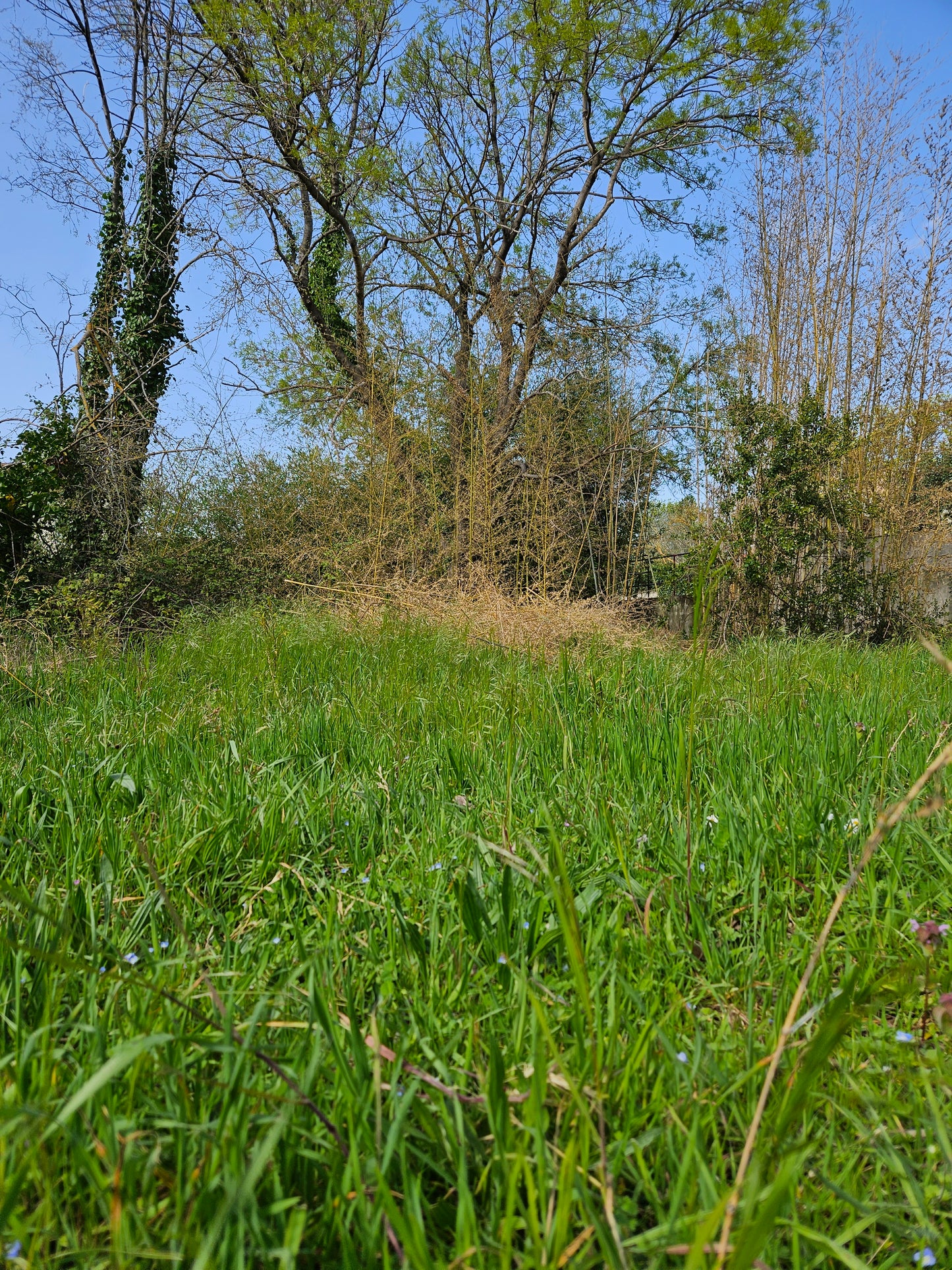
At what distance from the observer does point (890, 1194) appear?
34.7 inches

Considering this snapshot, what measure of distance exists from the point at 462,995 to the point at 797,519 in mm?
7932

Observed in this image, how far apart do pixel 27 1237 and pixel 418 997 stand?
1.76 feet

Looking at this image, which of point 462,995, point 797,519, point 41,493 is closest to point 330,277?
point 41,493

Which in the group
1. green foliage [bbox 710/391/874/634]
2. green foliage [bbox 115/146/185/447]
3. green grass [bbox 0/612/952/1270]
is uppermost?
green foliage [bbox 115/146/185/447]

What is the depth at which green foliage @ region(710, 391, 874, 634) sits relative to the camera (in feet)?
25.8

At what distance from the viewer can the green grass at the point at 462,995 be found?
2.43ft


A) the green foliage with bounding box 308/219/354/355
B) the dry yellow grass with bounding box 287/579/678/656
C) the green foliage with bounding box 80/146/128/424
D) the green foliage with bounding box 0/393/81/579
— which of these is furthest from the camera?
the green foliage with bounding box 308/219/354/355

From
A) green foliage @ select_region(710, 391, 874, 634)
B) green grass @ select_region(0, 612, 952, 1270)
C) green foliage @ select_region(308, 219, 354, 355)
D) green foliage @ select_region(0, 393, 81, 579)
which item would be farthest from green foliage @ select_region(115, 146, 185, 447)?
green grass @ select_region(0, 612, 952, 1270)

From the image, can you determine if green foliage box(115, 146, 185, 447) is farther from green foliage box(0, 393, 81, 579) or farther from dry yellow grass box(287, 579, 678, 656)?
dry yellow grass box(287, 579, 678, 656)

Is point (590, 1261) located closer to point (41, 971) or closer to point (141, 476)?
point (41, 971)

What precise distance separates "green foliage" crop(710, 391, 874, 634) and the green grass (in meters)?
5.76

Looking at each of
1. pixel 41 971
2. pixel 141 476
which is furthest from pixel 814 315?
pixel 41 971

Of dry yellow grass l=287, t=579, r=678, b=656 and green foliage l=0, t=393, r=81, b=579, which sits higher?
green foliage l=0, t=393, r=81, b=579

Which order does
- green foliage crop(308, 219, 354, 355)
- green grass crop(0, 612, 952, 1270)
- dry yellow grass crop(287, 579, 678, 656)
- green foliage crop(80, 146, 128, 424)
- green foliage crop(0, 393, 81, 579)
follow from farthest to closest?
green foliage crop(308, 219, 354, 355)
green foliage crop(80, 146, 128, 424)
green foliage crop(0, 393, 81, 579)
dry yellow grass crop(287, 579, 678, 656)
green grass crop(0, 612, 952, 1270)
